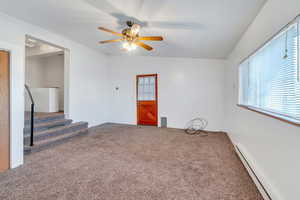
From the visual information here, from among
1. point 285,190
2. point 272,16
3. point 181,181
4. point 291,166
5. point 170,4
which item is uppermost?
point 170,4

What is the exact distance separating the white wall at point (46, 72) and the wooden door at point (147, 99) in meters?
3.33

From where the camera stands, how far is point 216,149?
3033 millimetres

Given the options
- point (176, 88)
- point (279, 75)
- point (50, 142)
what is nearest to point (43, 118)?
point (50, 142)

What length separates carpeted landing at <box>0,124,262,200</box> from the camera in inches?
64.8

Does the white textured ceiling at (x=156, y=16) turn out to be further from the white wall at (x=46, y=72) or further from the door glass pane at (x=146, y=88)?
the white wall at (x=46, y=72)

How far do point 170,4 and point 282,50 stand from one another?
1486 mm

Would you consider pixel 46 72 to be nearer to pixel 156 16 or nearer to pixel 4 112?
pixel 4 112

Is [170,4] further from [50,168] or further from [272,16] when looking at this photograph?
[50,168]

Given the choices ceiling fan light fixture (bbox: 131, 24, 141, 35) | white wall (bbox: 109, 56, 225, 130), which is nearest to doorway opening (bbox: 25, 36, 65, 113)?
white wall (bbox: 109, 56, 225, 130)

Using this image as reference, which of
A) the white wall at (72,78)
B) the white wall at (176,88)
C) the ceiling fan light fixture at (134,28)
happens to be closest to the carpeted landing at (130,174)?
the white wall at (72,78)

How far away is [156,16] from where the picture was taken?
7.61 ft

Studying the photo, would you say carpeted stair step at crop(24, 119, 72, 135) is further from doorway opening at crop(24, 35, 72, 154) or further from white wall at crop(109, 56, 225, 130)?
white wall at crop(109, 56, 225, 130)

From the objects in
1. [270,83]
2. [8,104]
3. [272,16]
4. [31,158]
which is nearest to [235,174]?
[270,83]

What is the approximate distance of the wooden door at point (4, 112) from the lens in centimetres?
212
